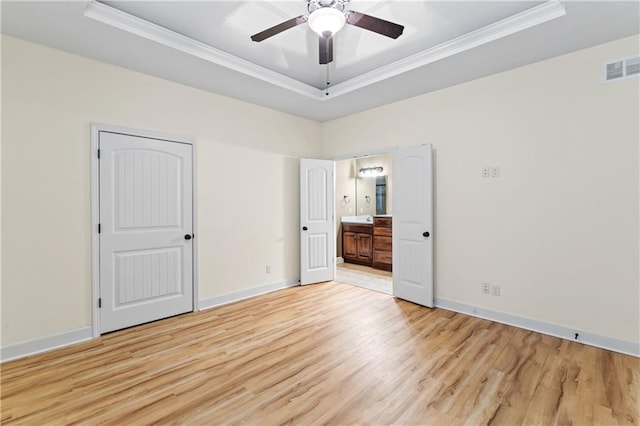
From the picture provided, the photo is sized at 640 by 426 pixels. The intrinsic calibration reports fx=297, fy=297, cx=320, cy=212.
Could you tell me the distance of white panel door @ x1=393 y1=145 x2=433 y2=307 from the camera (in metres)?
3.80

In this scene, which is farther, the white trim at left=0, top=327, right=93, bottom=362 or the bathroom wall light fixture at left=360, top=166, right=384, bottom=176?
the bathroom wall light fixture at left=360, top=166, right=384, bottom=176

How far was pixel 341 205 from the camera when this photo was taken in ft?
22.8

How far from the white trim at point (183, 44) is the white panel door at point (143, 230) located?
1105 millimetres

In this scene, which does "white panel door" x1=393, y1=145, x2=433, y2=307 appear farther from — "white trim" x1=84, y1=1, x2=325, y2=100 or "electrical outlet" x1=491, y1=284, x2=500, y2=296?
"white trim" x1=84, y1=1, x2=325, y2=100

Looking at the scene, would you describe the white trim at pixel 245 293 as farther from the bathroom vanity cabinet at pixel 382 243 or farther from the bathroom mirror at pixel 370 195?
the bathroom mirror at pixel 370 195

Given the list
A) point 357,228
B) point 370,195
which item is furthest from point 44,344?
point 370,195

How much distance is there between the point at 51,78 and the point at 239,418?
3.36 meters

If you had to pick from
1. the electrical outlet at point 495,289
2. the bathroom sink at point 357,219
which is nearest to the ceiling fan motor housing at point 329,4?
the electrical outlet at point 495,289

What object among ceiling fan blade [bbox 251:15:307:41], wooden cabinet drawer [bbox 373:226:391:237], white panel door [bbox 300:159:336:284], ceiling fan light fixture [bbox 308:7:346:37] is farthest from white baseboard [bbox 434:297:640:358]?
ceiling fan blade [bbox 251:15:307:41]

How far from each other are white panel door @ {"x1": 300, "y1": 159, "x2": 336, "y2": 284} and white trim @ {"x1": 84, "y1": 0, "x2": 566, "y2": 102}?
1.41 metres

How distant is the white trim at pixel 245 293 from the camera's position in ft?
12.6

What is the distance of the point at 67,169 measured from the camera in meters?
2.86

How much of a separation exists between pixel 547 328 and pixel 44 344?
4.84 meters

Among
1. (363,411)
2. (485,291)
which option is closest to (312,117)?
(485,291)
